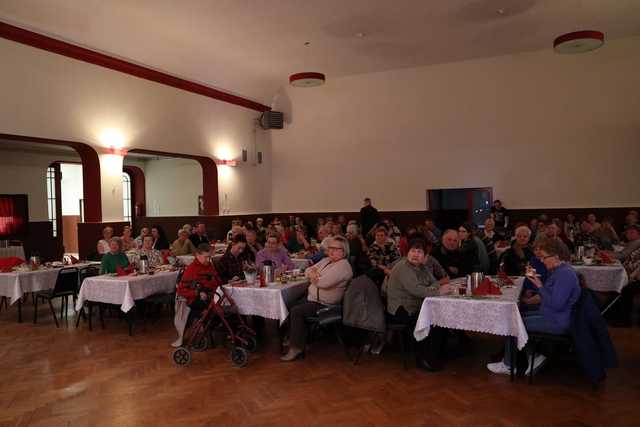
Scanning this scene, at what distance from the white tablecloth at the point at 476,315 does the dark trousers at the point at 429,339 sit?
6.5 inches

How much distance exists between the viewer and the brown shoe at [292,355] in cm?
498

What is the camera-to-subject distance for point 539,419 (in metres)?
3.53

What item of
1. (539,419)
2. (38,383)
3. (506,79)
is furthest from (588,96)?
(38,383)

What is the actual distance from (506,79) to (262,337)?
9.66m

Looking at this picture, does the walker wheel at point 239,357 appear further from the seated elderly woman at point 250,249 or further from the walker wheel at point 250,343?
the seated elderly woman at point 250,249

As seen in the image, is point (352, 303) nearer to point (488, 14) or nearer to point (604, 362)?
point (604, 362)

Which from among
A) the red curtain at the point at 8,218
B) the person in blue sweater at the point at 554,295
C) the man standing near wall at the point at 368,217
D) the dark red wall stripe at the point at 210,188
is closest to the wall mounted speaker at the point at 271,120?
the dark red wall stripe at the point at 210,188

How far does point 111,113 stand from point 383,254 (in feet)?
22.1

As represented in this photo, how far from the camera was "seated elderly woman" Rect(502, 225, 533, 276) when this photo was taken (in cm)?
567

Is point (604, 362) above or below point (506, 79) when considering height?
below

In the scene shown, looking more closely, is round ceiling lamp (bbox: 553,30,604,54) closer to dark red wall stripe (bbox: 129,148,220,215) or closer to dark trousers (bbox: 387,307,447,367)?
dark trousers (bbox: 387,307,447,367)

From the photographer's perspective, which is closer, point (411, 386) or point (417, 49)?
point (411, 386)

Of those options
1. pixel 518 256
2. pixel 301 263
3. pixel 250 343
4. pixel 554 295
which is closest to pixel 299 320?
pixel 250 343

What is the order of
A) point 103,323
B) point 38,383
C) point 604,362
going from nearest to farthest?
1. point 604,362
2. point 38,383
3. point 103,323
